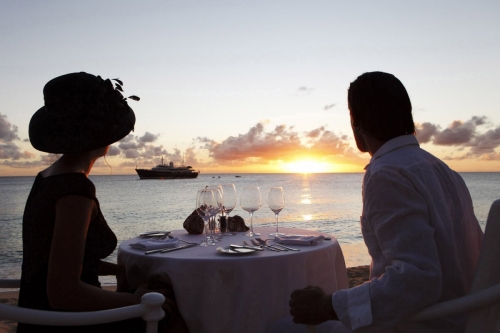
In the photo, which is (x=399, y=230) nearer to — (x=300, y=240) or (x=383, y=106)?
(x=383, y=106)

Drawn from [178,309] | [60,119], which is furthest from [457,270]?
[60,119]

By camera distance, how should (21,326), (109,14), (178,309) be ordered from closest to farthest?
(21,326) → (178,309) → (109,14)

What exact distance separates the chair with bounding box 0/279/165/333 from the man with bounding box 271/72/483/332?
20.4 inches

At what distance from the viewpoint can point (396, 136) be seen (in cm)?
154

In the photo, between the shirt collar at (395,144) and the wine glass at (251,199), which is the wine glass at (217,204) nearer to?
the wine glass at (251,199)

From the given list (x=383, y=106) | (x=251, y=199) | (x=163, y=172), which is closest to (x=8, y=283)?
(x=251, y=199)

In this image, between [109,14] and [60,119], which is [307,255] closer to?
[60,119]

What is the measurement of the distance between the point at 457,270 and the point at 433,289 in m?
0.21

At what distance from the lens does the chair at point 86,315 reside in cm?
128

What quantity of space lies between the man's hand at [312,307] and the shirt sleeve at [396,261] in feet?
0.13

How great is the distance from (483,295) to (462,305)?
73 mm

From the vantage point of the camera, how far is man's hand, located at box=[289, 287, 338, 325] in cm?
Result: 141

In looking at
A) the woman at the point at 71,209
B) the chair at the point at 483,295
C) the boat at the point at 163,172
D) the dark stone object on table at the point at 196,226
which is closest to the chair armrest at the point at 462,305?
the chair at the point at 483,295

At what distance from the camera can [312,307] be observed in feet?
4.66
